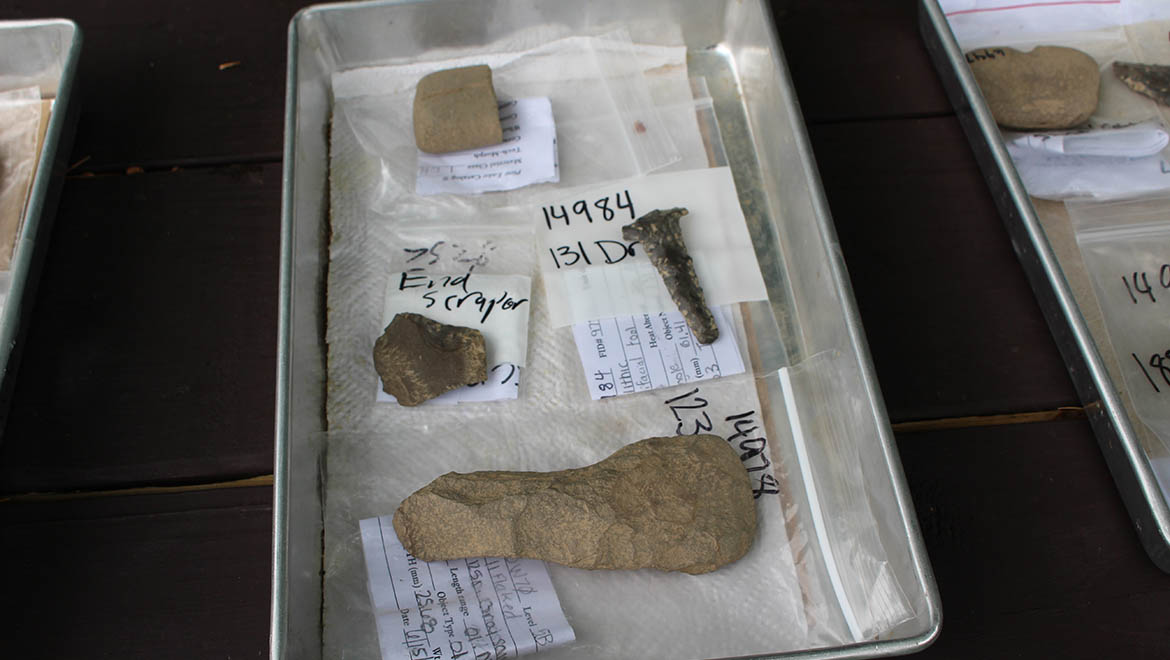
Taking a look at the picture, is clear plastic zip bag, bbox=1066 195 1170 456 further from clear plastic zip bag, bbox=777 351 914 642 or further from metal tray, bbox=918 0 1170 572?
clear plastic zip bag, bbox=777 351 914 642

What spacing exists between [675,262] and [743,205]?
146 millimetres

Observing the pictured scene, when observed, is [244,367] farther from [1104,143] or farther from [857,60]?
[1104,143]

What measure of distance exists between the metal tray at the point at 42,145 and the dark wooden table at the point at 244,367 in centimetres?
3

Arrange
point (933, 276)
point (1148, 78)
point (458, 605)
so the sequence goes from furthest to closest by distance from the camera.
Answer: point (1148, 78) → point (933, 276) → point (458, 605)

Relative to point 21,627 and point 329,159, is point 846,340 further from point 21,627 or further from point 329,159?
point 21,627

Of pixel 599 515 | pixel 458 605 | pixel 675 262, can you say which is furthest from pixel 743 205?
pixel 458 605

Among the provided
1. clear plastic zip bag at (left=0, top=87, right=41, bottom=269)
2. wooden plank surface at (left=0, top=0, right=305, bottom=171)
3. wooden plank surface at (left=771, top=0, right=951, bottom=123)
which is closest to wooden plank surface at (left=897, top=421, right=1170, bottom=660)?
wooden plank surface at (left=771, top=0, right=951, bottom=123)

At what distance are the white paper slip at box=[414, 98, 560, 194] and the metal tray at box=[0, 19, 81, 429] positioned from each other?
45cm

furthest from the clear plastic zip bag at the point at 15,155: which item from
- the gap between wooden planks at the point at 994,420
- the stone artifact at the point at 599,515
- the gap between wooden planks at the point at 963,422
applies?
the gap between wooden planks at the point at 994,420

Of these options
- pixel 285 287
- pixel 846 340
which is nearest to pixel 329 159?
pixel 285 287

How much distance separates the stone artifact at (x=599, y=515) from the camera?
2.72 ft

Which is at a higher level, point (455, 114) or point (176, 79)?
point (176, 79)

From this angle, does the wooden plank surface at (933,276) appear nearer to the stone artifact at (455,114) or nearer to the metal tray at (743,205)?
the metal tray at (743,205)

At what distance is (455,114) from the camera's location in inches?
43.4
